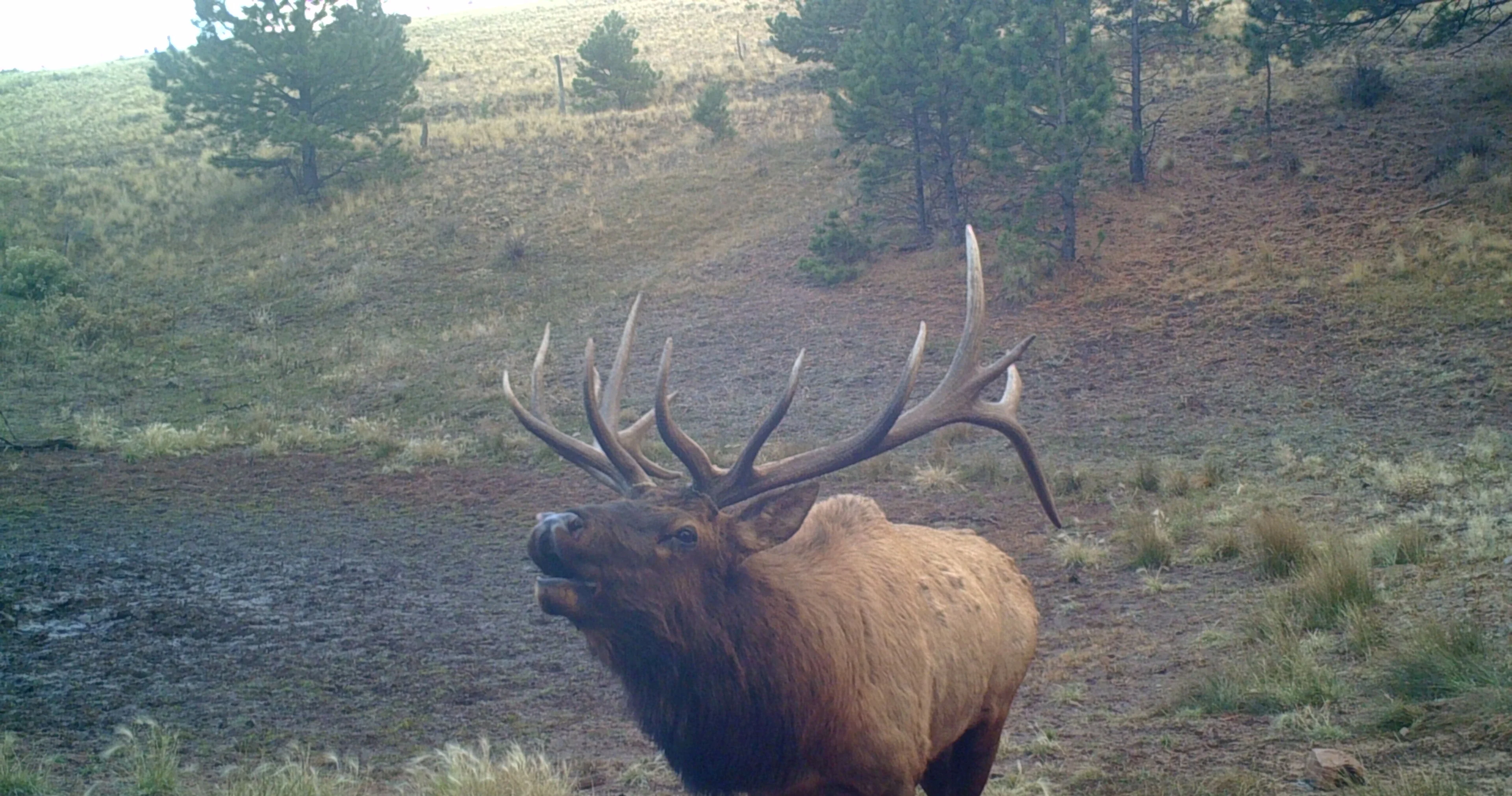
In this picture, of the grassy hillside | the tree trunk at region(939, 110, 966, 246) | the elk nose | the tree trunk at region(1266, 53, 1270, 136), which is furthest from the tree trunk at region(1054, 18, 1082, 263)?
the elk nose

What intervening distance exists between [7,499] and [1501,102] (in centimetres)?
2304

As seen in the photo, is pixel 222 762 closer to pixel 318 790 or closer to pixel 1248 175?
pixel 318 790

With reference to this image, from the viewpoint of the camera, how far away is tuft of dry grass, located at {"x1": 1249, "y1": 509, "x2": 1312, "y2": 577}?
303 inches

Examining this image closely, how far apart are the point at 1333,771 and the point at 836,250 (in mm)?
16797

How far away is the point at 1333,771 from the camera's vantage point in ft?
13.7

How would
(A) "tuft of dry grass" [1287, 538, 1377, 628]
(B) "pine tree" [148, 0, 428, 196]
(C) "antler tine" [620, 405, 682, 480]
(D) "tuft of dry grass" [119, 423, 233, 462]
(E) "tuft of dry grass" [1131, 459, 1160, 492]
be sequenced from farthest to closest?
(B) "pine tree" [148, 0, 428, 196]
(D) "tuft of dry grass" [119, 423, 233, 462]
(E) "tuft of dry grass" [1131, 459, 1160, 492]
(A) "tuft of dry grass" [1287, 538, 1377, 628]
(C) "antler tine" [620, 405, 682, 480]

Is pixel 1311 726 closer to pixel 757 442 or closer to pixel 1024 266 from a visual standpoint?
pixel 757 442

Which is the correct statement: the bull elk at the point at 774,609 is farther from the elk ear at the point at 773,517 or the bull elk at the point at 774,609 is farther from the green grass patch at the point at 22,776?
the green grass patch at the point at 22,776

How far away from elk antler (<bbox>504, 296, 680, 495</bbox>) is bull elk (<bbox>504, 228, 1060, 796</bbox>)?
0.04ft

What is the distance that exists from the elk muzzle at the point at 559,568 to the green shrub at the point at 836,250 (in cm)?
1654

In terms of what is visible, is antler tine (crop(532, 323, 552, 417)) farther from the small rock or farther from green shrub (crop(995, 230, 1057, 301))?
green shrub (crop(995, 230, 1057, 301))

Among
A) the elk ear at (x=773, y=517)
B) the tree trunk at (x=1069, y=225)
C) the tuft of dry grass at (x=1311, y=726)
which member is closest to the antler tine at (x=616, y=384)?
the elk ear at (x=773, y=517)

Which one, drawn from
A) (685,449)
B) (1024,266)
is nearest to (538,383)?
(685,449)

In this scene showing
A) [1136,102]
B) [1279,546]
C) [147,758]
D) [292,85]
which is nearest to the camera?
[147,758]
